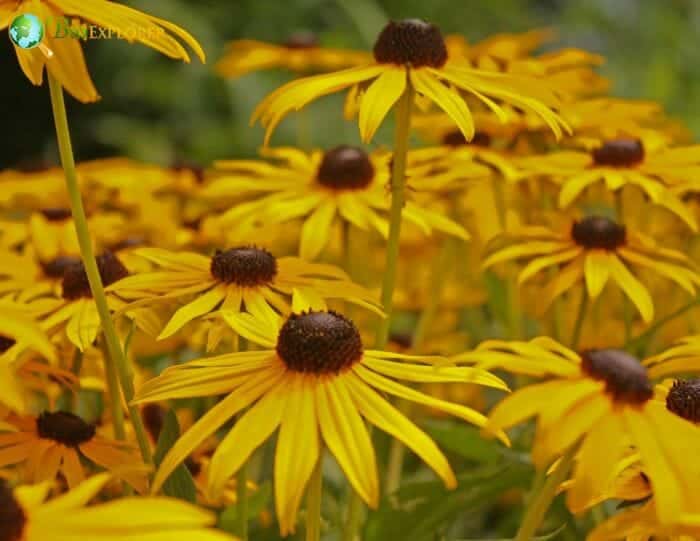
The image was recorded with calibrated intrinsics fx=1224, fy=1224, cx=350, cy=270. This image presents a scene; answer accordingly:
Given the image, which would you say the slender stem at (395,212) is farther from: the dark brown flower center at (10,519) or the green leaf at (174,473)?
the dark brown flower center at (10,519)

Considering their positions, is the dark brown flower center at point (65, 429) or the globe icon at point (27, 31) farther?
the dark brown flower center at point (65, 429)

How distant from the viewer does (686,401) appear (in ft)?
2.26

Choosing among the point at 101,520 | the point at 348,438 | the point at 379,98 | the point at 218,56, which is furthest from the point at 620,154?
the point at 218,56

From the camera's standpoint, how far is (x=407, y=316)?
5.65ft

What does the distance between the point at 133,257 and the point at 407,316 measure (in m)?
0.70

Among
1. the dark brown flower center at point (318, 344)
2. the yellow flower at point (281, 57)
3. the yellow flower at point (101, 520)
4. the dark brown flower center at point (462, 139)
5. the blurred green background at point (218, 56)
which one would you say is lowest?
the yellow flower at point (101, 520)

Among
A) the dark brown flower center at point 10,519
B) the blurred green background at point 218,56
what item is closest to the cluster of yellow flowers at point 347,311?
the dark brown flower center at point 10,519

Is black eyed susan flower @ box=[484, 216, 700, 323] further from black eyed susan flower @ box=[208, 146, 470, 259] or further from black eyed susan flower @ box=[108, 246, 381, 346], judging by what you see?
black eyed susan flower @ box=[108, 246, 381, 346]

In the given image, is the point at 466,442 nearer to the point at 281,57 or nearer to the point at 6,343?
the point at 6,343

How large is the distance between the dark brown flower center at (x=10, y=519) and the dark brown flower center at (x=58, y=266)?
1.75 ft

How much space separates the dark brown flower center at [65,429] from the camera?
797 millimetres

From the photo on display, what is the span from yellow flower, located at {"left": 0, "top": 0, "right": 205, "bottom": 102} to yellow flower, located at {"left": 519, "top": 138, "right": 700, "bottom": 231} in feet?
1.43

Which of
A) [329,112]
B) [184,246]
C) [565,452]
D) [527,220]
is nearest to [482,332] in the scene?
[527,220]

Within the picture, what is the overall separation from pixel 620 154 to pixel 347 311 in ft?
0.92
